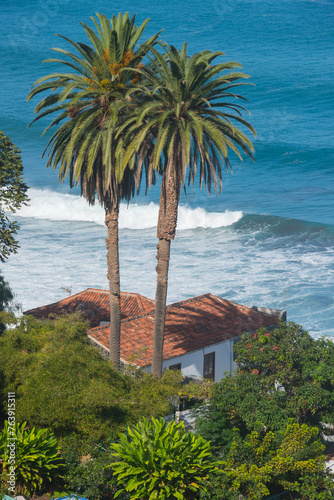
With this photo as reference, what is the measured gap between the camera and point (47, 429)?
20.7 meters

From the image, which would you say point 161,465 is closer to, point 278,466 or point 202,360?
point 278,466

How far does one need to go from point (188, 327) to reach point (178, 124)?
14623mm

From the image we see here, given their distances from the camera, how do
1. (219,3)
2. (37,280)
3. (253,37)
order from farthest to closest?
(219,3) → (253,37) → (37,280)

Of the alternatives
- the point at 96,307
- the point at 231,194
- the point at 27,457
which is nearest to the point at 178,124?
the point at 27,457

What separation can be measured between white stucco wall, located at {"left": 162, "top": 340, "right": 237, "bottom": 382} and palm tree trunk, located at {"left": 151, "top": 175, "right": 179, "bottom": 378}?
5013mm

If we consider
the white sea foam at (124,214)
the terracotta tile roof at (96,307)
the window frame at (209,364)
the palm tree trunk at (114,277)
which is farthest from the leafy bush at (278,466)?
the white sea foam at (124,214)

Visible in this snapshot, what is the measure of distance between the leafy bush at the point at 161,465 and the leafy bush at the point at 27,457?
1936 mm

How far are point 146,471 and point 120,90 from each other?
16.5 meters

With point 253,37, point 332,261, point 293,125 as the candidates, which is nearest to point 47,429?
point 332,261

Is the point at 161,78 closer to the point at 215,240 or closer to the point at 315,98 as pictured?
the point at 215,240

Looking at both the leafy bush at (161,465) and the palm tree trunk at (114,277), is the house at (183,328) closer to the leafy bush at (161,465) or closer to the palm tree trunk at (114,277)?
the palm tree trunk at (114,277)

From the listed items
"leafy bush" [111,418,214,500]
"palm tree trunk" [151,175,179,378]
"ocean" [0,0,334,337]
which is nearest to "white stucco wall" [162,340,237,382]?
"palm tree trunk" [151,175,179,378]

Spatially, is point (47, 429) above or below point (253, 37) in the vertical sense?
below

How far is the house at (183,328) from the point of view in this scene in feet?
116
